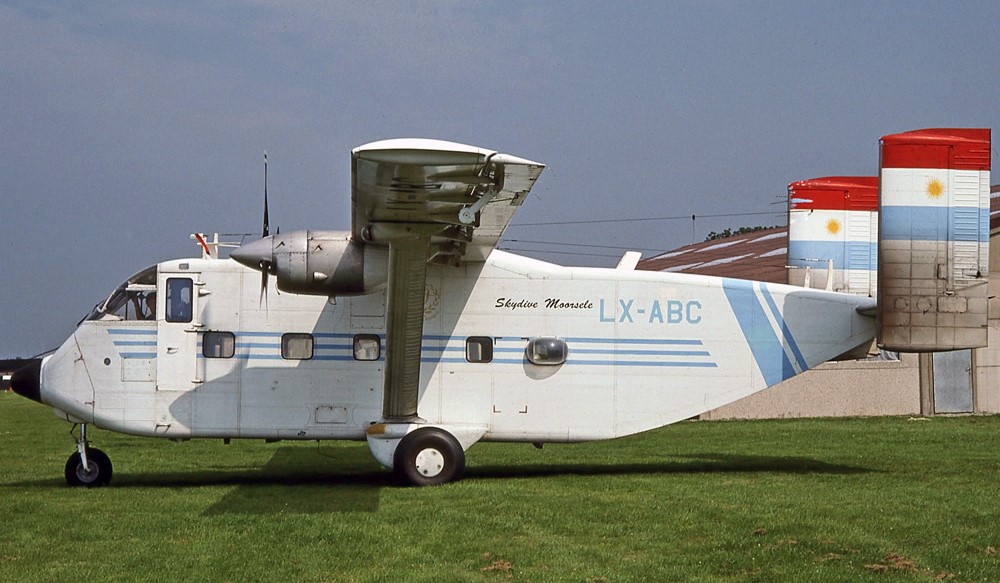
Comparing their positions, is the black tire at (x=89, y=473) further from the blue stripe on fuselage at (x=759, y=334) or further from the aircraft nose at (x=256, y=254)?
the blue stripe on fuselage at (x=759, y=334)

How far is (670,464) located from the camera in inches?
591

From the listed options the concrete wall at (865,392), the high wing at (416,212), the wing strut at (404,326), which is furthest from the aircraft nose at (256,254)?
the concrete wall at (865,392)

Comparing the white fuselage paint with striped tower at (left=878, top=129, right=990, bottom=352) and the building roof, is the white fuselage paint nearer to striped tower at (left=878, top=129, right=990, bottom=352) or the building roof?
striped tower at (left=878, top=129, right=990, bottom=352)

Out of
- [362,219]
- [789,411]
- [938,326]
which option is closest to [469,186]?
[362,219]

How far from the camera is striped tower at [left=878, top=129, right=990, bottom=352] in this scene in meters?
12.3

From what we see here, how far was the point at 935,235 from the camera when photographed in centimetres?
1235

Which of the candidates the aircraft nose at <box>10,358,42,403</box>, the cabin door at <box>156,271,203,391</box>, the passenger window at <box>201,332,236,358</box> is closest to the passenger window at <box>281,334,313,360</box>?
the passenger window at <box>201,332,236,358</box>

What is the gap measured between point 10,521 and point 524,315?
20.5ft

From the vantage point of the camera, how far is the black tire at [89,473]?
42.4 ft

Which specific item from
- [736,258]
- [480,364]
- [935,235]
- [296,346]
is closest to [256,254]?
[296,346]

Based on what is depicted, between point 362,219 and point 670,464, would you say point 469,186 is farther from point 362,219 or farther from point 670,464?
point 670,464

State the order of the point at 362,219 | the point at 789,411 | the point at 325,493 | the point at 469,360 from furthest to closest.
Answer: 1. the point at 789,411
2. the point at 469,360
3. the point at 325,493
4. the point at 362,219

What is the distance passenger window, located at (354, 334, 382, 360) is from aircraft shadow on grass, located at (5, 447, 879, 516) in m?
1.59

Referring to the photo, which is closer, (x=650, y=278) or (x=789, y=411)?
(x=650, y=278)
